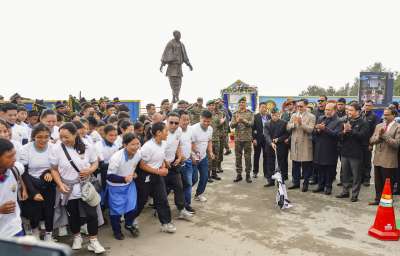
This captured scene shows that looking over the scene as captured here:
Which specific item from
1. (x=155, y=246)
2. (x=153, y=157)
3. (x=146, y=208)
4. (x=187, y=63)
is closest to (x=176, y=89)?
(x=187, y=63)

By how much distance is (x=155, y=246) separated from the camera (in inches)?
175

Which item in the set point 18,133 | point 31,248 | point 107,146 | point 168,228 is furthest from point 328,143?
point 31,248

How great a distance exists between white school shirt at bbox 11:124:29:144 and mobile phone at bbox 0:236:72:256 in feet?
14.2

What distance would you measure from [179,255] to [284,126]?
13.7 feet

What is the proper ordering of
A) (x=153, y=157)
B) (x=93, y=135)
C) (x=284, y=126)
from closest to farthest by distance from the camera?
(x=153, y=157) < (x=93, y=135) < (x=284, y=126)

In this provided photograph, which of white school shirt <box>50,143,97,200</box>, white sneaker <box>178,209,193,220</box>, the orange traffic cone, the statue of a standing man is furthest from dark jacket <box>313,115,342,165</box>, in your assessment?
the statue of a standing man

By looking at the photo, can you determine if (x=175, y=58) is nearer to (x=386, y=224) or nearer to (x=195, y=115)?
(x=195, y=115)

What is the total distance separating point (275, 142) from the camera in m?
7.39

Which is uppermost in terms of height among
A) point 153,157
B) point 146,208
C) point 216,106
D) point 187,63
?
point 187,63

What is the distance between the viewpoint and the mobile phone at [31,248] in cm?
114

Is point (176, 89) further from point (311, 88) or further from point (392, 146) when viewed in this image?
point (311, 88)

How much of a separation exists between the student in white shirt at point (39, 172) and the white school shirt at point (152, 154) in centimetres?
123

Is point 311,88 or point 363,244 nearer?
point 363,244

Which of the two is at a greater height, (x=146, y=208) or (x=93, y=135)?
(x=93, y=135)
